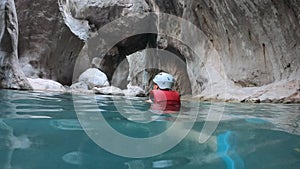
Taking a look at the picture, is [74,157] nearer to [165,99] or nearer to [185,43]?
[165,99]

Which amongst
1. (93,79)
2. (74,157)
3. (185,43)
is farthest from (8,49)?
(185,43)

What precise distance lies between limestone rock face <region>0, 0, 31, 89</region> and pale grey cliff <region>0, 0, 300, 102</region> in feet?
0.19

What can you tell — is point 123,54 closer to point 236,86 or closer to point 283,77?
point 236,86

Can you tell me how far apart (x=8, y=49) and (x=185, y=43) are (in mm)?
10097

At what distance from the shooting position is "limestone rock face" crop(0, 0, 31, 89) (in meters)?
6.94

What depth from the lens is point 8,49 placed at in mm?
7191

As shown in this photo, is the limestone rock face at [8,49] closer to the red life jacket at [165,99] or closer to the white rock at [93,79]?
the red life jacket at [165,99]

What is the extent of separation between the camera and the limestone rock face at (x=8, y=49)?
694cm

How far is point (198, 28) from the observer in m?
13.5

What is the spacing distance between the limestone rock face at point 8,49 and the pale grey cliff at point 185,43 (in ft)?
0.19

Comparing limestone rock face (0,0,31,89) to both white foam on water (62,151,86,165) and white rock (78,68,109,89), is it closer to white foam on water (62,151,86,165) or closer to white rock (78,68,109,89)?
white foam on water (62,151,86,165)

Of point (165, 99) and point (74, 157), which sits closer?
point (74, 157)

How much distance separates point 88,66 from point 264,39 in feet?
44.7

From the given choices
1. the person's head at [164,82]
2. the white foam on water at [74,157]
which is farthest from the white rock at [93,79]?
the white foam on water at [74,157]
